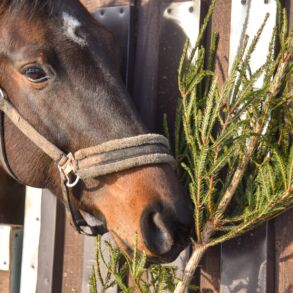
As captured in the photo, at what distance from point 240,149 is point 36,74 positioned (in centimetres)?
Result: 65

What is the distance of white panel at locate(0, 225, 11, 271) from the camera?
2.55 metres

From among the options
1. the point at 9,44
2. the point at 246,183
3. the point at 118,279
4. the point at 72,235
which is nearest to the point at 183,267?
the point at 118,279

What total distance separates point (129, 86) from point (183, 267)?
0.69 metres

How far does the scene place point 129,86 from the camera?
87.4 inches

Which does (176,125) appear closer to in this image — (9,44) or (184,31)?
(184,31)

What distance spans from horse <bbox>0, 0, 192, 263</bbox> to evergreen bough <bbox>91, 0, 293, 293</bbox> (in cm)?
11

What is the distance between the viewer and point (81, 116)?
5.78 ft

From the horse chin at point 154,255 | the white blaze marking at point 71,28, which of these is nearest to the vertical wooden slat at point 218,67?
the horse chin at point 154,255

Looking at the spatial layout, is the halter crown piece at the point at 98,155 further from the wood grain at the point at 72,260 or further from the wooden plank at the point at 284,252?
the wood grain at the point at 72,260

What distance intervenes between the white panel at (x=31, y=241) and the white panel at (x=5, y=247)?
3.3 inches

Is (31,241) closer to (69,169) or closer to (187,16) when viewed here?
(69,169)

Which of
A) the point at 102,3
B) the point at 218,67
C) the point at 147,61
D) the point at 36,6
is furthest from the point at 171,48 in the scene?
the point at 36,6

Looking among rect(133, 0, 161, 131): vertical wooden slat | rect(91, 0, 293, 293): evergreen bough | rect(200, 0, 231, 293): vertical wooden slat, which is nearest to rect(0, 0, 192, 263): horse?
rect(91, 0, 293, 293): evergreen bough

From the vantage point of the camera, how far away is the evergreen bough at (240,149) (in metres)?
1.71
